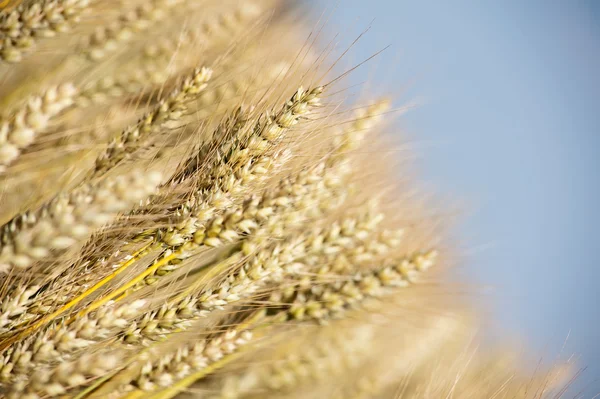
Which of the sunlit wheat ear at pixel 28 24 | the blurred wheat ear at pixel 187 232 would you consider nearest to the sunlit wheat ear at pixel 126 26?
the blurred wheat ear at pixel 187 232

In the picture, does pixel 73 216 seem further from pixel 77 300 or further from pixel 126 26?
pixel 126 26

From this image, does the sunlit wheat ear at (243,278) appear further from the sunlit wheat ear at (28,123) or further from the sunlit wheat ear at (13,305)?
the sunlit wheat ear at (28,123)

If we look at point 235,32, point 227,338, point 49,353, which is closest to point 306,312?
point 227,338

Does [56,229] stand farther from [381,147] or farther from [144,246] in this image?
[381,147]

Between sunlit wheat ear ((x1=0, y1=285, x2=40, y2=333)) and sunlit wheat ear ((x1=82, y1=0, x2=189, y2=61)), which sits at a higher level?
sunlit wheat ear ((x1=82, y1=0, x2=189, y2=61))

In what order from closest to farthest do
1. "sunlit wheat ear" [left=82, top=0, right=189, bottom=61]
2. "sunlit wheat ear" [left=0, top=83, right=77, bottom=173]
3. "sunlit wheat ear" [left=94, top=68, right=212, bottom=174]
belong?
"sunlit wheat ear" [left=0, top=83, right=77, bottom=173]
"sunlit wheat ear" [left=94, top=68, right=212, bottom=174]
"sunlit wheat ear" [left=82, top=0, right=189, bottom=61]

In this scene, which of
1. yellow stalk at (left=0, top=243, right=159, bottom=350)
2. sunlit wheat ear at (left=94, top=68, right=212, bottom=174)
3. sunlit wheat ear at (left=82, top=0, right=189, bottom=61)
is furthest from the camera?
sunlit wheat ear at (left=82, top=0, right=189, bottom=61)

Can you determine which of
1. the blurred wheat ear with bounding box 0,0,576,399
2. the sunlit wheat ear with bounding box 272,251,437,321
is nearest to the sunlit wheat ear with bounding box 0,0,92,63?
the blurred wheat ear with bounding box 0,0,576,399

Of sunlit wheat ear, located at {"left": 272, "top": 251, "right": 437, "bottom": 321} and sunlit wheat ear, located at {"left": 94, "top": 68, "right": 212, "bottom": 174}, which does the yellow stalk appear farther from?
sunlit wheat ear, located at {"left": 272, "top": 251, "right": 437, "bottom": 321}
